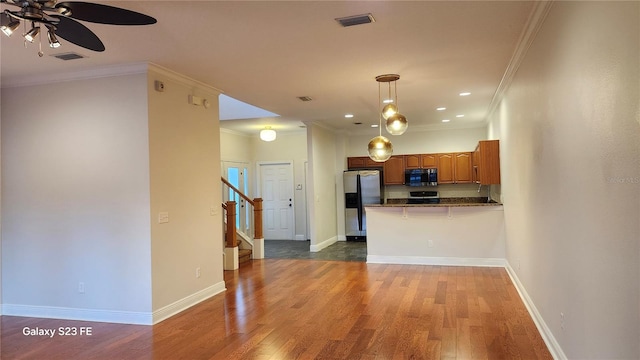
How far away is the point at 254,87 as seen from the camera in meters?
5.27

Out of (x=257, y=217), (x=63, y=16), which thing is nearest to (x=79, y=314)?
(x=63, y=16)

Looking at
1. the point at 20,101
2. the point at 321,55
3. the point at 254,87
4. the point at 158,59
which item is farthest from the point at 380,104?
the point at 20,101

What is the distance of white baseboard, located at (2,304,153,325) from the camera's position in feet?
14.1

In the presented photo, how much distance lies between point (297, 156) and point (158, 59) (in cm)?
641

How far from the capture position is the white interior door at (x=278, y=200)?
1048cm

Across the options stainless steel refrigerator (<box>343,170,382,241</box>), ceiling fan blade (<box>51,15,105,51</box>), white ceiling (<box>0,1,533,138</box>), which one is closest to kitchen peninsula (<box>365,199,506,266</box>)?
white ceiling (<box>0,1,533,138</box>)

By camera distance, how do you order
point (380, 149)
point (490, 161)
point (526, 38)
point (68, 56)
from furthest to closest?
1. point (490, 161)
2. point (380, 149)
3. point (68, 56)
4. point (526, 38)

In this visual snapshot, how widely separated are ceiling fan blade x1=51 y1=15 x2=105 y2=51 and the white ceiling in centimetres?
53

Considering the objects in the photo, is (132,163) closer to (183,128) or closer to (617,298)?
(183,128)

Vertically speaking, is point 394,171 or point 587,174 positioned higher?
point 394,171

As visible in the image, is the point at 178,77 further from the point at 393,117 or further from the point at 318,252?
the point at 318,252

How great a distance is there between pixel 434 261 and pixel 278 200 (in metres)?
4.75

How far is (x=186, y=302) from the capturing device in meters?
4.78

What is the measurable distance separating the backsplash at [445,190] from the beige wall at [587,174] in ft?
19.1
